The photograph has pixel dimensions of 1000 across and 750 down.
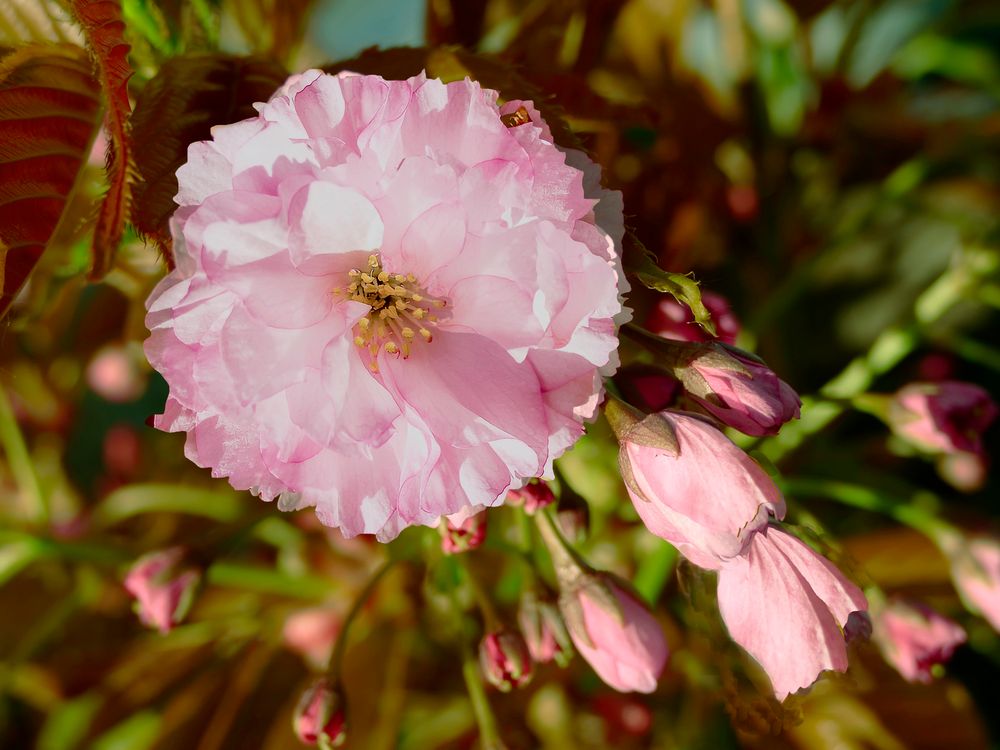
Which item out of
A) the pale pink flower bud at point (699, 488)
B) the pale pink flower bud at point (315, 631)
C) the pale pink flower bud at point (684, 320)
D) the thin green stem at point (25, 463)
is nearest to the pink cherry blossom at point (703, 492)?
the pale pink flower bud at point (699, 488)

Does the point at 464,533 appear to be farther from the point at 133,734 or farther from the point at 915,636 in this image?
the point at 133,734

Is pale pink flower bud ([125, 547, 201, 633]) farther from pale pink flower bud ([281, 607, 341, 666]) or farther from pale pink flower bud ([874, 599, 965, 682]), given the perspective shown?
pale pink flower bud ([874, 599, 965, 682])

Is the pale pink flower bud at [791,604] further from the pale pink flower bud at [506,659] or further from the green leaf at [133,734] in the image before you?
the green leaf at [133,734]

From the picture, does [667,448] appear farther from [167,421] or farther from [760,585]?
[167,421]

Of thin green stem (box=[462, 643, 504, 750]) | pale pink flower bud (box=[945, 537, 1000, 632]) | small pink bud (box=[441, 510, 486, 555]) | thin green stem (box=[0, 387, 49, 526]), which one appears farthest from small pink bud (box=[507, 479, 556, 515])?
thin green stem (box=[0, 387, 49, 526])

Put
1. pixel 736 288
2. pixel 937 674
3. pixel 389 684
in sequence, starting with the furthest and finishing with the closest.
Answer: pixel 736 288 < pixel 389 684 < pixel 937 674

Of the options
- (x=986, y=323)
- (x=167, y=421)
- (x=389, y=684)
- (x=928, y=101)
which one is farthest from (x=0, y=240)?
(x=928, y=101)
